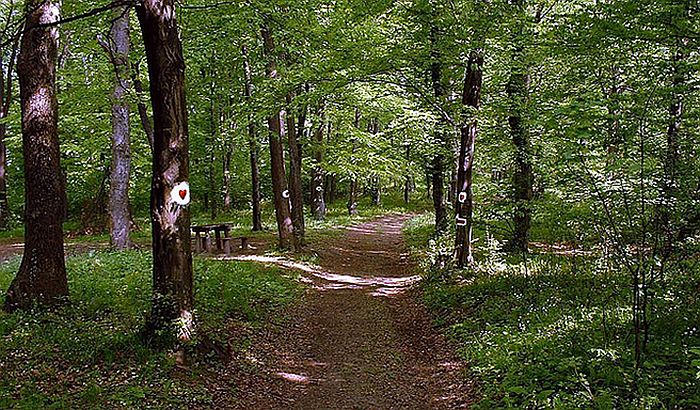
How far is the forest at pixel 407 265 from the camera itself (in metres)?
5.35

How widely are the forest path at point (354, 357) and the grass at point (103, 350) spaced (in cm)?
60

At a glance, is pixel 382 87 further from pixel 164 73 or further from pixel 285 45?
pixel 164 73

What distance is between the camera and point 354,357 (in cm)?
714

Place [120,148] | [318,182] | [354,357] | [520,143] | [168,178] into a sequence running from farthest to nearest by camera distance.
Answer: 1. [318,182]
2. [120,148]
3. [520,143]
4. [354,357]
5. [168,178]

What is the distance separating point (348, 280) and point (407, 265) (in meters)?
2.77

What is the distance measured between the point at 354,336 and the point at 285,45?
27.6ft

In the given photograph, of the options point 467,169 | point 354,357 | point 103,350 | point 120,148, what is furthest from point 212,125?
point 103,350

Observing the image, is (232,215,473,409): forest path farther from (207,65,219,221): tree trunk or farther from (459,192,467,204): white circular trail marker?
(207,65,219,221): tree trunk

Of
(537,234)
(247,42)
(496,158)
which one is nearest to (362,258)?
(496,158)

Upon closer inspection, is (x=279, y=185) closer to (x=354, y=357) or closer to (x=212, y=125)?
(x=354, y=357)

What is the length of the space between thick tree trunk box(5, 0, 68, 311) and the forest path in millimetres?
2948

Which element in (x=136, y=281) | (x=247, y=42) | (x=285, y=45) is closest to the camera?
(x=136, y=281)

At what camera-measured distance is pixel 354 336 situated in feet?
26.6

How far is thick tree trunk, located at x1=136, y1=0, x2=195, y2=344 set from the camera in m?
5.70
